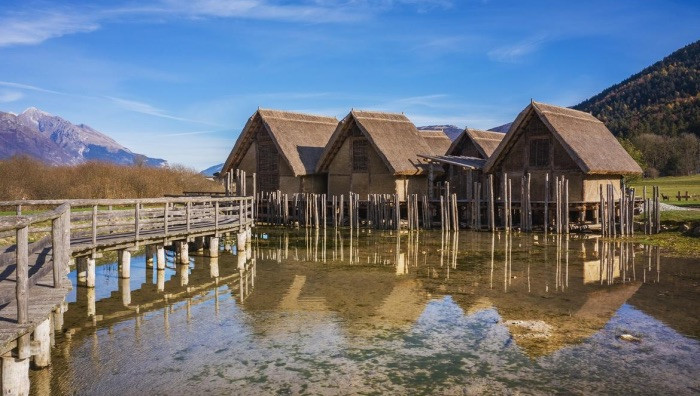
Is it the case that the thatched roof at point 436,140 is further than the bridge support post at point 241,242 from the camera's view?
Yes

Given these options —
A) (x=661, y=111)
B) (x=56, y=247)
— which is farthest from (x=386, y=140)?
(x=661, y=111)

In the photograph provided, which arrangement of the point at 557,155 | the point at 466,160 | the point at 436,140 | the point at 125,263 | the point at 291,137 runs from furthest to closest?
the point at 436,140 < the point at 291,137 < the point at 466,160 < the point at 557,155 < the point at 125,263

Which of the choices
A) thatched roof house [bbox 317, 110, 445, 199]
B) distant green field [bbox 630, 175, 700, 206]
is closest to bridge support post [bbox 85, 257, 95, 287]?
thatched roof house [bbox 317, 110, 445, 199]

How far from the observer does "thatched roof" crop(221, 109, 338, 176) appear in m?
33.0

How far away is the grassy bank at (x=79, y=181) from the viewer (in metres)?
36.6

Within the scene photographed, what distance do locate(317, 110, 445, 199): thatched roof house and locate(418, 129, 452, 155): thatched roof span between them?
6.68 meters

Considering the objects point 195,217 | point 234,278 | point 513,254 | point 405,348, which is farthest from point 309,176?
point 405,348

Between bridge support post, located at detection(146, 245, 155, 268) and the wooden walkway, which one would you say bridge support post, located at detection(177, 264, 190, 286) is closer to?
bridge support post, located at detection(146, 245, 155, 268)

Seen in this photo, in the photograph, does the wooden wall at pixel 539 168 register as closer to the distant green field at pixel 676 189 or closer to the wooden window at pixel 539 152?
the wooden window at pixel 539 152

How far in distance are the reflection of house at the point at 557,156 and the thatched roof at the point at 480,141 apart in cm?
397

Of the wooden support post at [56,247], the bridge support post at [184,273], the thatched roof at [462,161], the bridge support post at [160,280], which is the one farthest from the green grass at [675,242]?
the wooden support post at [56,247]

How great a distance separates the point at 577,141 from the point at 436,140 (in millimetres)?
15205

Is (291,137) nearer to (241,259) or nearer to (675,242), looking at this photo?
(241,259)

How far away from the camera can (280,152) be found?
32875mm
